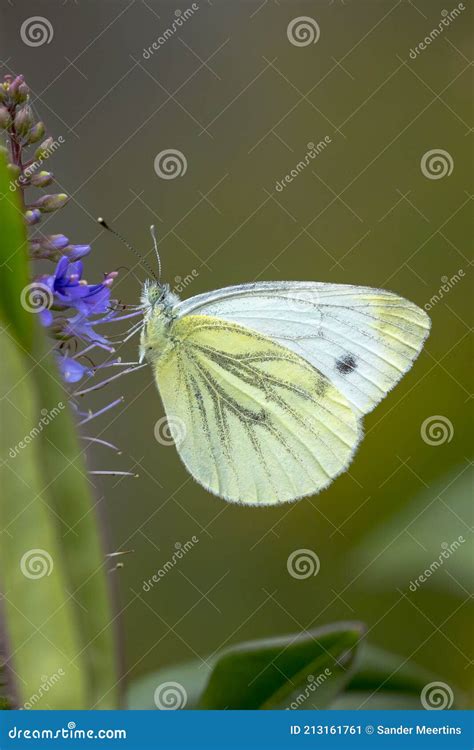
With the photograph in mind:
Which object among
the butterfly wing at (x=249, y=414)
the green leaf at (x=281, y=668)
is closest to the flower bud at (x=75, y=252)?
the butterfly wing at (x=249, y=414)

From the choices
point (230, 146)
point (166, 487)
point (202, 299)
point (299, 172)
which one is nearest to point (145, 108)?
point (230, 146)

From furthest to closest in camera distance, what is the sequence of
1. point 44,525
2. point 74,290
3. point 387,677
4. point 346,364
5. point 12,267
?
point 346,364 → point 387,677 → point 74,290 → point 44,525 → point 12,267

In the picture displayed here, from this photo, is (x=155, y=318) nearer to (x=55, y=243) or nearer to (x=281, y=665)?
(x=55, y=243)

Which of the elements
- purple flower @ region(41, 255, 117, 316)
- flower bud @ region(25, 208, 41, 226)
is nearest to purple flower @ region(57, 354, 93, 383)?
Result: purple flower @ region(41, 255, 117, 316)

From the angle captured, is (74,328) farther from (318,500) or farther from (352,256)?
(352,256)

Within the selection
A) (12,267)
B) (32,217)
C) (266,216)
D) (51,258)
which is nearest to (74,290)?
(51,258)

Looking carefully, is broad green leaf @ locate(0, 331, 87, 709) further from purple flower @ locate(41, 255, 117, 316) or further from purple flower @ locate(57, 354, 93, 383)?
purple flower @ locate(41, 255, 117, 316)

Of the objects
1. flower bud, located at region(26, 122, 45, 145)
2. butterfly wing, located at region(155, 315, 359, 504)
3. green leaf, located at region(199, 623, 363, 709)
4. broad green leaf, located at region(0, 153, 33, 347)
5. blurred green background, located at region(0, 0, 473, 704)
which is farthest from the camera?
blurred green background, located at region(0, 0, 473, 704)

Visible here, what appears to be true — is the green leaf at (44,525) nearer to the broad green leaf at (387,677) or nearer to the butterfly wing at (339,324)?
the broad green leaf at (387,677)
